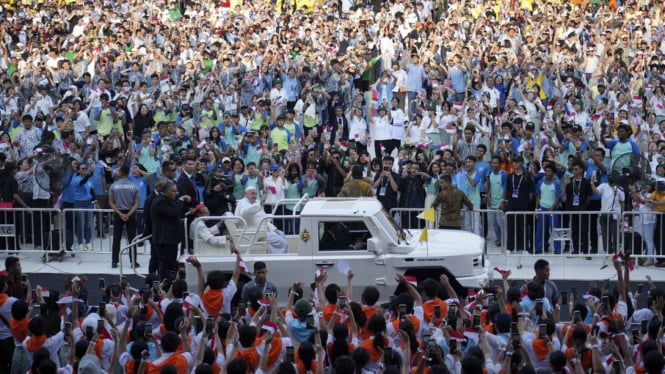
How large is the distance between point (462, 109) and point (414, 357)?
14.8 meters

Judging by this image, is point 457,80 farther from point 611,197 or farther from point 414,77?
point 611,197

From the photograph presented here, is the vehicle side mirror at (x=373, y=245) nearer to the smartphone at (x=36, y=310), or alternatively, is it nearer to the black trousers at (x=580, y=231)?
the smartphone at (x=36, y=310)

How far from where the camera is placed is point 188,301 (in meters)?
12.9

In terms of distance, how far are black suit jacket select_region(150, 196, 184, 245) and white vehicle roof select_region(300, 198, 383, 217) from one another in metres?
1.86

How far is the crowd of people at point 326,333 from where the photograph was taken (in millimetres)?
10336

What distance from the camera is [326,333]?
1155cm

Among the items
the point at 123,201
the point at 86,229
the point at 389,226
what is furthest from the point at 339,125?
the point at 389,226

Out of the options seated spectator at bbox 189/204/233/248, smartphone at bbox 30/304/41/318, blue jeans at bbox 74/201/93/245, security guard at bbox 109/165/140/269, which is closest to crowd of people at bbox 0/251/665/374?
smartphone at bbox 30/304/41/318

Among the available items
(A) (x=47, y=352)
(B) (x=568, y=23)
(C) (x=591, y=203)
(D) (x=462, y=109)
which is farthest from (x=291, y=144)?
(A) (x=47, y=352)

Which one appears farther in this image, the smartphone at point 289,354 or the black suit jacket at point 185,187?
the black suit jacket at point 185,187

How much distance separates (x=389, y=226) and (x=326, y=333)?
4.78 m

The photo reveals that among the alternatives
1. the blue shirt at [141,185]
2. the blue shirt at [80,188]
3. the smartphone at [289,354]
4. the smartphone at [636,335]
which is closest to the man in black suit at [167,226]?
the blue shirt at [141,185]

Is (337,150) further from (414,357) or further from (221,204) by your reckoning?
(414,357)

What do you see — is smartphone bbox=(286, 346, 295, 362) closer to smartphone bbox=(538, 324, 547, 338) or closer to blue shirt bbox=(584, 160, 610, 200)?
smartphone bbox=(538, 324, 547, 338)
